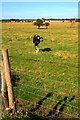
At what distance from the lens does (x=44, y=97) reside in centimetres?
912

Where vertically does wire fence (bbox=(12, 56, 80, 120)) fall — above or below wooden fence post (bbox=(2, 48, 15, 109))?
below

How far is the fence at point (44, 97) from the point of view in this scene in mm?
7574

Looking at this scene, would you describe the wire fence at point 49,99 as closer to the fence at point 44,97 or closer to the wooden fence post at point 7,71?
the fence at point 44,97

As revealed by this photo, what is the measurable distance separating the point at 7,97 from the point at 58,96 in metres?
2.69

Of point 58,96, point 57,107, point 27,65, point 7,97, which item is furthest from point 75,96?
point 27,65

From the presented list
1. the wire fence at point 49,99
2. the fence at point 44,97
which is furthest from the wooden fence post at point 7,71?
the wire fence at point 49,99

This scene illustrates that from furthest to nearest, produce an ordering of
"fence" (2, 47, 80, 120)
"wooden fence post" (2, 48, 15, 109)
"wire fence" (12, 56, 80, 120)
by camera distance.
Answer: "wire fence" (12, 56, 80, 120)
"fence" (2, 47, 80, 120)
"wooden fence post" (2, 48, 15, 109)

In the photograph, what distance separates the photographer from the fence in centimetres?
757

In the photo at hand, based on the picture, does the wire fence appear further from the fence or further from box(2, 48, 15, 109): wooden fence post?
box(2, 48, 15, 109): wooden fence post

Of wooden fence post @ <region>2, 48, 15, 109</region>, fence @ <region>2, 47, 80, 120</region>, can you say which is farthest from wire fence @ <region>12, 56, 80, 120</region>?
wooden fence post @ <region>2, 48, 15, 109</region>

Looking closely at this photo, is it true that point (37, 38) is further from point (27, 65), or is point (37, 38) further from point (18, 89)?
point (18, 89)

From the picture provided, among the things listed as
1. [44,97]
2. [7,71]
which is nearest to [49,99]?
[44,97]

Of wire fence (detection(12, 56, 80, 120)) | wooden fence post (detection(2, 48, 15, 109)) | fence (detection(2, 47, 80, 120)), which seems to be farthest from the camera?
wire fence (detection(12, 56, 80, 120))

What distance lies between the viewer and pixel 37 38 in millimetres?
22844
